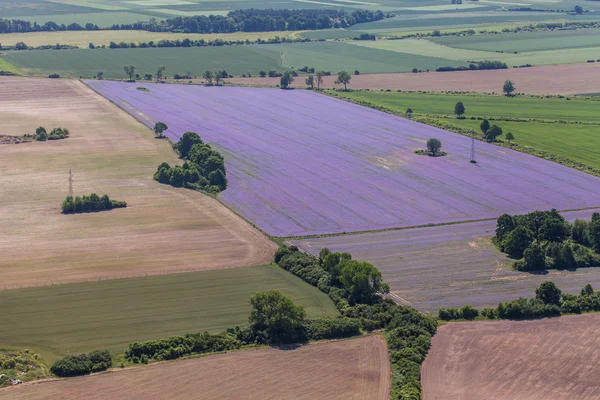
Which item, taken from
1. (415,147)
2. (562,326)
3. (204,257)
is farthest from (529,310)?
(415,147)

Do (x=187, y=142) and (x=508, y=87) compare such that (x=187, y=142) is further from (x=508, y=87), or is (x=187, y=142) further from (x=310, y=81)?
(x=508, y=87)

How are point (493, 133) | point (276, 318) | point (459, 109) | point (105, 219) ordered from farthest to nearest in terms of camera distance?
point (459, 109) → point (493, 133) → point (105, 219) → point (276, 318)

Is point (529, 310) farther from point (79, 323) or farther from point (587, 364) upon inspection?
point (79, 323)

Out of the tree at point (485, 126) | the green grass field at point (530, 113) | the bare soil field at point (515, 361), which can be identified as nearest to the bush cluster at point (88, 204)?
the bare soil field at point (515, 361)

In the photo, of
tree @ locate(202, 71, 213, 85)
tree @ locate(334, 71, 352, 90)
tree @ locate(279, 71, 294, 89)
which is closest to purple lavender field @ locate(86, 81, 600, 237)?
tree @ locate(334, 71, 352, 90)

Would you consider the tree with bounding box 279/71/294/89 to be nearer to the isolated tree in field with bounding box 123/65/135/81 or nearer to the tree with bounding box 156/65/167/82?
the tree with bounding box 156/65/167/82

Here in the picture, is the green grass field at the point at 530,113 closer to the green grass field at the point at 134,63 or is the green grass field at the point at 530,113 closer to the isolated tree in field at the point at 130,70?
the green grass field at the point at 134,63

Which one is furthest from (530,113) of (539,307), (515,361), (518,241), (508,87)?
(515,361)
